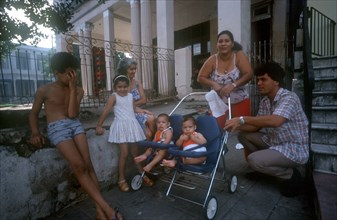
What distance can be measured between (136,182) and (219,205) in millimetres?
1149

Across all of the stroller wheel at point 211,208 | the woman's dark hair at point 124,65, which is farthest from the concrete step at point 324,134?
the woman's dark hair at point 124,65

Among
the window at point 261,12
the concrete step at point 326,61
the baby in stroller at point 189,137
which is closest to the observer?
the baby in stroller at point 189,137

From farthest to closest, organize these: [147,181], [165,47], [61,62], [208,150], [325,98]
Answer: [165,47]
[325,98]
[147,181]
[208,150]
[61,62]

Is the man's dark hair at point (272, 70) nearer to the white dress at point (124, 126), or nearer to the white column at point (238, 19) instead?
the white dress at point (124, 126)

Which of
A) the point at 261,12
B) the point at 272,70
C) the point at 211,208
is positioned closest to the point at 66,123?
the point at 211,208

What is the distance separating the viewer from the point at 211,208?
97.2 inches

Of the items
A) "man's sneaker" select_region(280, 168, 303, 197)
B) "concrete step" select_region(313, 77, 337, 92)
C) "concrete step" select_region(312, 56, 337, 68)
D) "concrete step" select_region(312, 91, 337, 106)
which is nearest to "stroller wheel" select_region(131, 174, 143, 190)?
"man's sneaker" select_region(280, 168, 303, 197)

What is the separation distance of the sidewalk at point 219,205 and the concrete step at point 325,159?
43 cm

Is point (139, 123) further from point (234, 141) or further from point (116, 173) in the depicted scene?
point (234, 141)

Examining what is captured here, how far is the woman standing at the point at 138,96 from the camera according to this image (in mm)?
3535

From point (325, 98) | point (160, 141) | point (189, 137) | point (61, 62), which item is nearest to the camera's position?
point (61, 62)

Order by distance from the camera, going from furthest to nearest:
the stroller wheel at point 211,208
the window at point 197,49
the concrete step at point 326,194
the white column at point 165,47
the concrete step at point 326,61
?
the window at point 197,49
the white column at point 165,47
the concrete step at point 326,61
the stroller wheel at point 211,208
the concrete step at point 326,194

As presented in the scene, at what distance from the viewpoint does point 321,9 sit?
738 centimetres

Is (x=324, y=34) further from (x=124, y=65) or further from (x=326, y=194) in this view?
(x=124, y=65)
